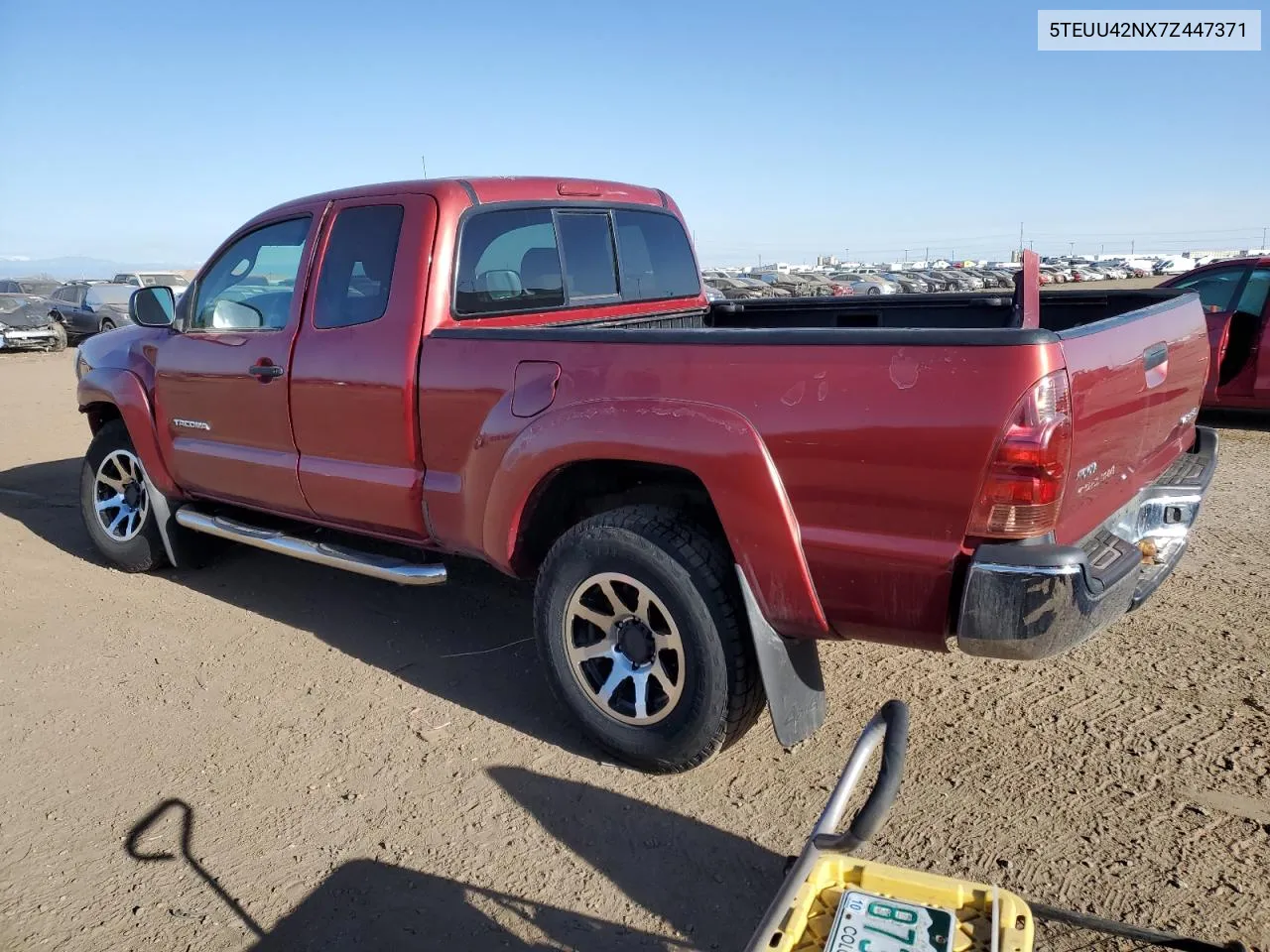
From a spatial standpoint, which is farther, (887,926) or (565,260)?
(565,260)

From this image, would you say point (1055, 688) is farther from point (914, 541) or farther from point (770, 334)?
point (770, 334)

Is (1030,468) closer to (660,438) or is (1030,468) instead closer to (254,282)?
(660,438)

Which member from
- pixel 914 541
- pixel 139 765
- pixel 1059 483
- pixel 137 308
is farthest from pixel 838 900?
pixel 137 308

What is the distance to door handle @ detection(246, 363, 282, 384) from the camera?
14.0 ft

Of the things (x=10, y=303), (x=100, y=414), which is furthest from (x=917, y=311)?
(x=10, y=303)

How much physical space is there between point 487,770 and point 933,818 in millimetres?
1464

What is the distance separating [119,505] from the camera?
5.57m

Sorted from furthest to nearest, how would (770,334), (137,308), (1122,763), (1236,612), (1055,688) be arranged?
1. (137,308)
2. (1236,612)
3. (1055,688)
4. (1122,763)
5. (770,334)

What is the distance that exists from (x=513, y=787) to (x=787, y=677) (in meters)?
0.99

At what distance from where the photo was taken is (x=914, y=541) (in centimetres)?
261

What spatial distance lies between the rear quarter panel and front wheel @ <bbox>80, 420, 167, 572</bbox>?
3.28 m

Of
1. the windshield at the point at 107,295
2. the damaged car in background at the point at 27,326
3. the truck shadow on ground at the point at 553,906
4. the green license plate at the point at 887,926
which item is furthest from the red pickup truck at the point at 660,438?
the windshield at the point at 107,295

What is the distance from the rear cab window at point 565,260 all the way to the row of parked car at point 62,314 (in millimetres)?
20612

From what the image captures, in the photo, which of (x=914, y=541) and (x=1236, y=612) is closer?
(x=914, y=541)
